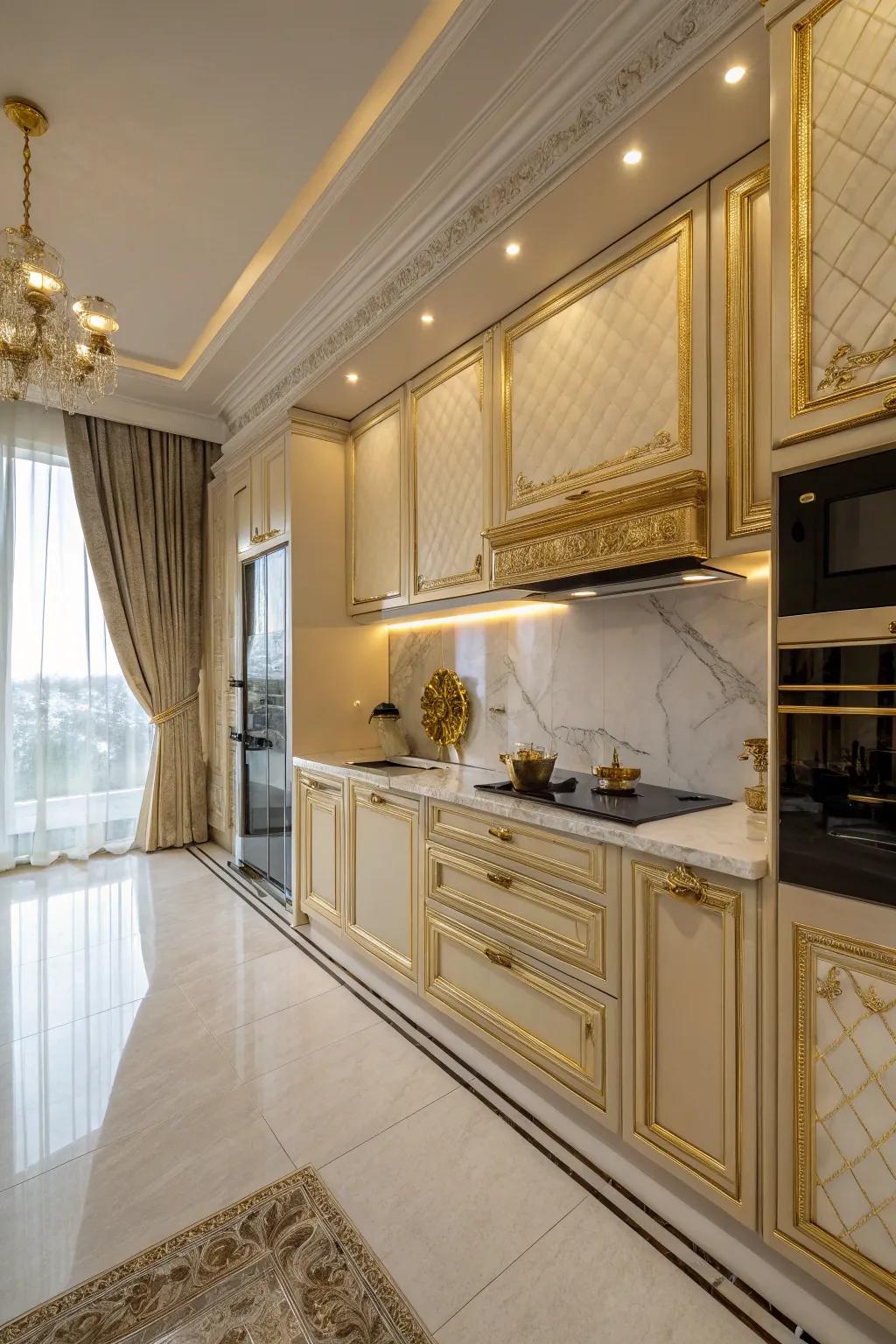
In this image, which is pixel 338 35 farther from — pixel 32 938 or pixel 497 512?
pixel 32 938

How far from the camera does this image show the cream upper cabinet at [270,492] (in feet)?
11.0

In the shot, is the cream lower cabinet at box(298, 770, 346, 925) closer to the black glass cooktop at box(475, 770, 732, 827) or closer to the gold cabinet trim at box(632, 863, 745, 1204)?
the black glass cooktop at box(475, 770, 732, 827)

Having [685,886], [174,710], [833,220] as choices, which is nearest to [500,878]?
[685,886]

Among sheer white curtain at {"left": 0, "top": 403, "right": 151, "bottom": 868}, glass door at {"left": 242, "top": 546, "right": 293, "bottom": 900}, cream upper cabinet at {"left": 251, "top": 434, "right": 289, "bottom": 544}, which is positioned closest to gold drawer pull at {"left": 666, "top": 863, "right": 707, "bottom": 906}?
glass door at {"left": 242, "top": 546, "right": 293, "bottom": 900}

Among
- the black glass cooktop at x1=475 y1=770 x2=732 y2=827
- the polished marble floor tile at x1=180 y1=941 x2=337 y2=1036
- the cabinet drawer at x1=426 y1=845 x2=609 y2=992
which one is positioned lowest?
the polished marble floor tile at x1=180 y1=941 x2=337 y2=1036

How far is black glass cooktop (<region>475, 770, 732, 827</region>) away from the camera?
168cm

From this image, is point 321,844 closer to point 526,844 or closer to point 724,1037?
point 526,844

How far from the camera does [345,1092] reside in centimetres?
197

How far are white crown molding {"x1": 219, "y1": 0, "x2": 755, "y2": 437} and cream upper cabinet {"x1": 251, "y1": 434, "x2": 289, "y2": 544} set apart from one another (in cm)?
42

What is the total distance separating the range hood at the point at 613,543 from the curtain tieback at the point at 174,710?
10.1 feet

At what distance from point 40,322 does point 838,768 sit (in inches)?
117

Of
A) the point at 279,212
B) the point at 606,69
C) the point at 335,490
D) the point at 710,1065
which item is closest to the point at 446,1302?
the point at 710,1065

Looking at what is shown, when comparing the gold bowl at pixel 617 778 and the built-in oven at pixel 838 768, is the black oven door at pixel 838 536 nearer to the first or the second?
the built-in oven at pixel 838 768

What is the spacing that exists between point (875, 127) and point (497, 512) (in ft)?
4.67
